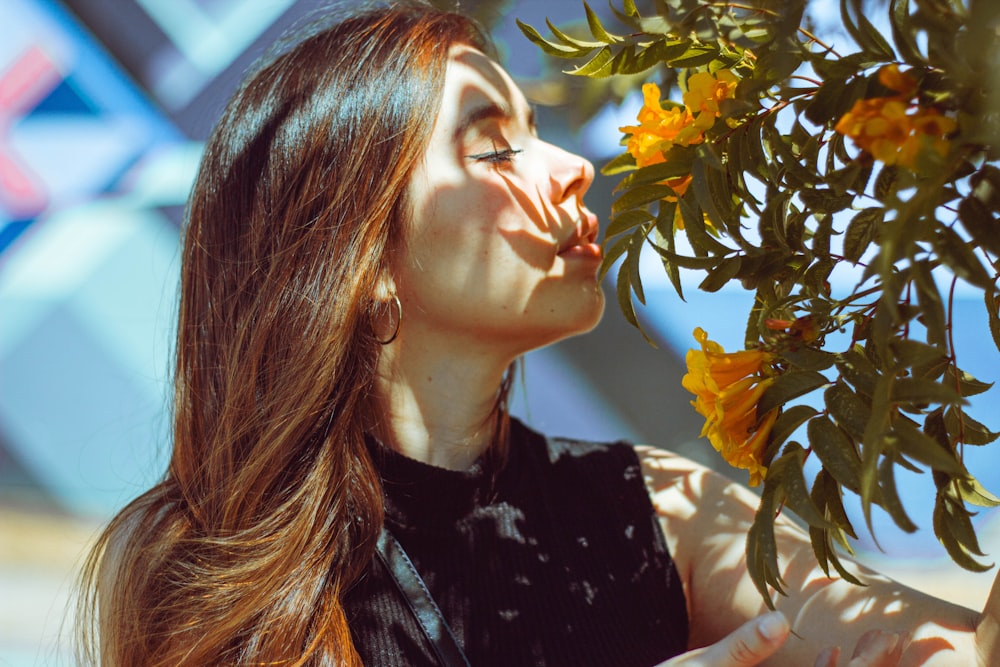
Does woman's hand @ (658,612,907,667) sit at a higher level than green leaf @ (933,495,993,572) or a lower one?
lower

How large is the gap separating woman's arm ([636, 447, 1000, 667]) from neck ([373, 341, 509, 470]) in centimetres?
28

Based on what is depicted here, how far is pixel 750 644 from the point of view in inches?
28.1

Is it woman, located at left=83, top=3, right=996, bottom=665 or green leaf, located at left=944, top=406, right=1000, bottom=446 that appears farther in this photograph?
woman, located at left=83, top=3, right=996, bottom=665

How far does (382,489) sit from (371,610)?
15 cm

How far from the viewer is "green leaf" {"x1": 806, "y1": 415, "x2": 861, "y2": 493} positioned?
1.73 ft

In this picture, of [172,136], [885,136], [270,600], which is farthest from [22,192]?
[885,136]

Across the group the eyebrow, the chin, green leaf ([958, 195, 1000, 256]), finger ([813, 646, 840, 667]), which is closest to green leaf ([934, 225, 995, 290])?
green leaf ([958, 195, 1000, 256])

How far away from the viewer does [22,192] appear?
2156 millimetres

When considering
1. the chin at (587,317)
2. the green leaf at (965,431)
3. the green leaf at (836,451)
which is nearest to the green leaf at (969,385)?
the green leaf at (965,431)

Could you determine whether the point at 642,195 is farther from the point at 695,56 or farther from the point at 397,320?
the point at 397,320

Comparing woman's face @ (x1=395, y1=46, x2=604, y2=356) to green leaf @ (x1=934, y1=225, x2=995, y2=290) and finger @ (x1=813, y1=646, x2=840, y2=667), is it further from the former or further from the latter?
green leaf @ (x1=934, y1=225, x2=995, y2=290)

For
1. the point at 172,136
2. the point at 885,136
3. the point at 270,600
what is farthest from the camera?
the point at 172,136

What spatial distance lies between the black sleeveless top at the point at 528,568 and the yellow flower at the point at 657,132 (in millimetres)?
579

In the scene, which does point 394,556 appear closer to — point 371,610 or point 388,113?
point 371,610
